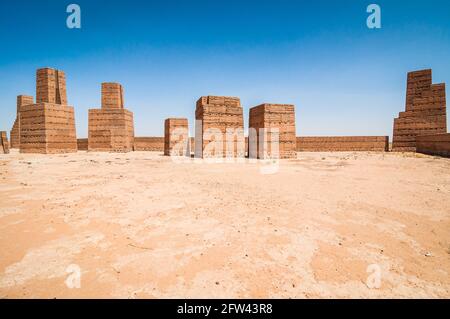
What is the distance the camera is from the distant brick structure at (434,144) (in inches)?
514

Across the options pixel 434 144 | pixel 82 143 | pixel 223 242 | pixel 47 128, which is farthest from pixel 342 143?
pixel 82 143

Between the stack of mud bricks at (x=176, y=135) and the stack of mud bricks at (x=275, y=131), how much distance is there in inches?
223

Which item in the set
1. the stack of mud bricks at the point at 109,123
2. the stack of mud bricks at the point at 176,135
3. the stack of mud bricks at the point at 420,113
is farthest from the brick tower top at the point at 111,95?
the stack of mud bricks at the point at 420,113

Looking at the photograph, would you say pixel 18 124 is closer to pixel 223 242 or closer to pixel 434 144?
pixel 223 242

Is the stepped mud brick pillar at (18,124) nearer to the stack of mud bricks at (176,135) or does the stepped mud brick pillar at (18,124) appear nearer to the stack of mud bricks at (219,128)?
the stack of mud bricks at (176,135)

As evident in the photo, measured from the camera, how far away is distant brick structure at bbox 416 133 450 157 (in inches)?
514

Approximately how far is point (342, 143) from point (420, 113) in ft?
17.9

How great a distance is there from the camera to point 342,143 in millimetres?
19984

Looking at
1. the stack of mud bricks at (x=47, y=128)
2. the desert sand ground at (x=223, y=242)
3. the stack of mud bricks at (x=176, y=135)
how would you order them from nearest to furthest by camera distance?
the desert sand ground at (x=223, y=242), the stack of mud bricks at (x=47, y=128), the stack of mud bricks at (x=176, y=135)

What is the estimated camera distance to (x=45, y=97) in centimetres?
1644

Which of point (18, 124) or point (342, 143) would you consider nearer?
point (342, 143)

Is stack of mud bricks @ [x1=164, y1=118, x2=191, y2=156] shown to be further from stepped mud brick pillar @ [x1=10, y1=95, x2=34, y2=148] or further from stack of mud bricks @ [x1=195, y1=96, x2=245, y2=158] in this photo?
stepped mud brick pillar @ [x1=10, y1=95, x2=34, y2=148]
